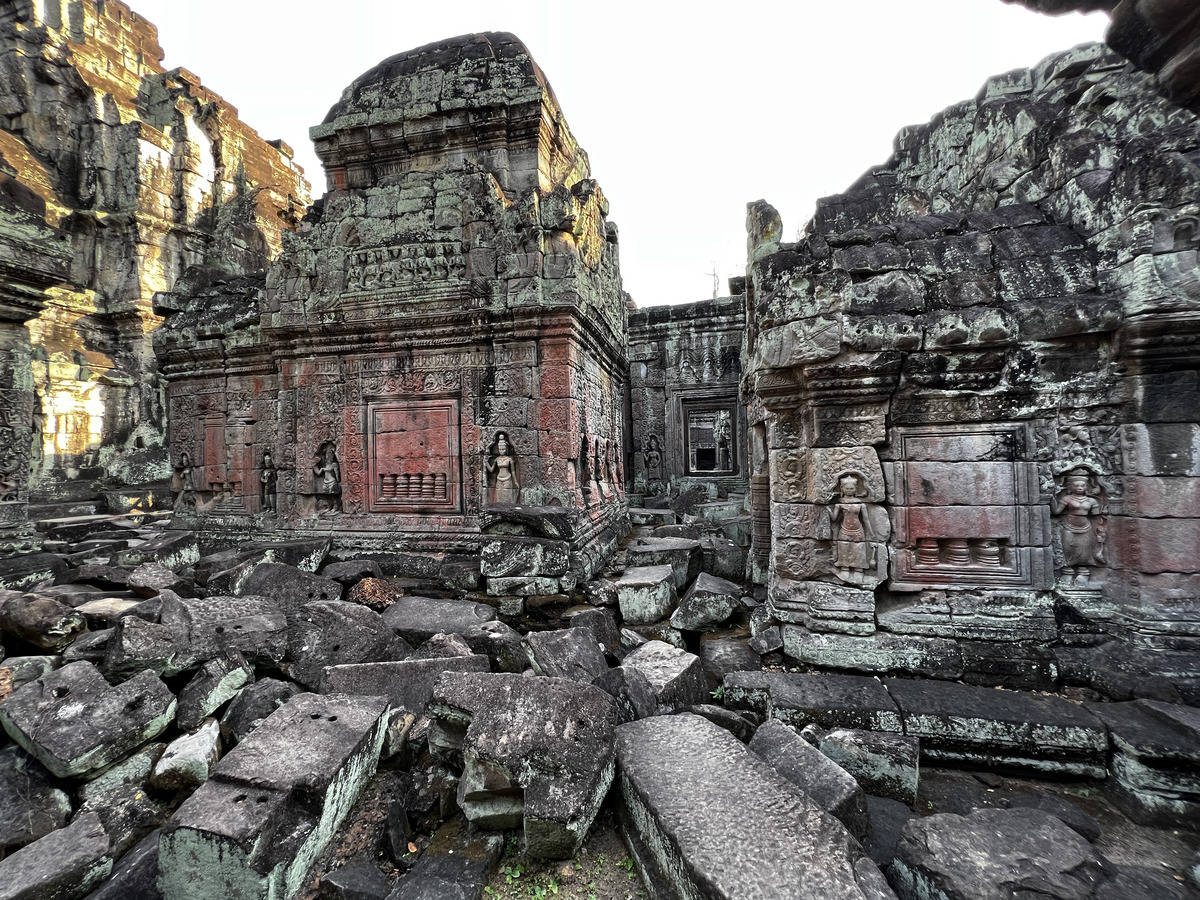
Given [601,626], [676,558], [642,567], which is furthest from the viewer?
[676,558]

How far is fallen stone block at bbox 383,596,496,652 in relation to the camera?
3968mm

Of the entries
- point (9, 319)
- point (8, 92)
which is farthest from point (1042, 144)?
point (8, 92)

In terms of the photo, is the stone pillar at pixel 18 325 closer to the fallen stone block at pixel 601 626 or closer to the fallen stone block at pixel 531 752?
the fallen stone block at pixel 531 752

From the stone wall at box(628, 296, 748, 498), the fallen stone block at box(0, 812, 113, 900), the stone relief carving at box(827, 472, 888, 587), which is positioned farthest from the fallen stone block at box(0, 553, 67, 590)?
the stone wall at box(628, 296, 748, 498)

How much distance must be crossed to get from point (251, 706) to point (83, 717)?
29.2 inches

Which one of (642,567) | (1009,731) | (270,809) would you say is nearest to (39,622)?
(270,809)

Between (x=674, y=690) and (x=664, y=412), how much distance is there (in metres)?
9.30

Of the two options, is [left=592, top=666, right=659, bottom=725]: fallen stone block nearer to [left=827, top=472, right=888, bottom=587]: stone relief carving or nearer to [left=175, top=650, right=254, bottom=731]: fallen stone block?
[left=827, top=472, right=888, bottom=587]: stone relief carving

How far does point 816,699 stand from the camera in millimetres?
2930

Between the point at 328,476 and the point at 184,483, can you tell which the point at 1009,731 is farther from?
the point at 184,483

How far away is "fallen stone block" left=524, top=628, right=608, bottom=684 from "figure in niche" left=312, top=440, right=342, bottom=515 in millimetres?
4181

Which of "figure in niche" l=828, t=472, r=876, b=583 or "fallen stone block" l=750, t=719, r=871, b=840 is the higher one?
"figure in niche" l=828, t=472, r=876, b=583

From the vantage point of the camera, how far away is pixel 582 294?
229 inches

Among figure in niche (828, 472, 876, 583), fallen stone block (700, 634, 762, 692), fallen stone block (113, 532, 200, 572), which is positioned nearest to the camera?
figure in niche (828, 472, 876, 583)
